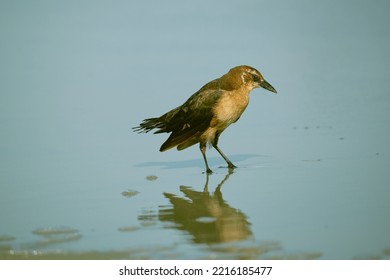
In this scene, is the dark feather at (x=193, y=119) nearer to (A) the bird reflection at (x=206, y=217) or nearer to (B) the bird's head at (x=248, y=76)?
(B) the bird's head at (x=248, y=76)

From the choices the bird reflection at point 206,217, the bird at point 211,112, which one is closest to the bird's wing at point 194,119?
the bird at point 211,112

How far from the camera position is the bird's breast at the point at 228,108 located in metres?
7.53

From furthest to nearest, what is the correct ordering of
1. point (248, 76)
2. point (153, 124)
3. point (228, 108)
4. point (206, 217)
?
point (153, 124) < point (248, 76) < point (228, 108) < point (206, 217)

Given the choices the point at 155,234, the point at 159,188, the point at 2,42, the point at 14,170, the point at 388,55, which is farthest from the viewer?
the point at 2,42

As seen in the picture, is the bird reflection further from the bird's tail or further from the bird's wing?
the bird's tail

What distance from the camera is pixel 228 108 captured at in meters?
7.54

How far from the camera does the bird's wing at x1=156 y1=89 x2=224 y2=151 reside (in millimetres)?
7566

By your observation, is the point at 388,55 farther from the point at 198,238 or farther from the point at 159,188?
the point at 198,238

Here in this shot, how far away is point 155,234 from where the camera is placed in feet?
16.5

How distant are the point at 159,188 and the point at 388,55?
818 centimetres

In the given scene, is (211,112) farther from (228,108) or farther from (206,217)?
(206,217)

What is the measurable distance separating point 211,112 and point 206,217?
2.30 metres

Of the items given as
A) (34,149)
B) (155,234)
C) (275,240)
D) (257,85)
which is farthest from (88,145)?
(275,240)

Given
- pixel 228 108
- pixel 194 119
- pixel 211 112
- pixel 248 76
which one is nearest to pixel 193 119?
pixel 194 119
